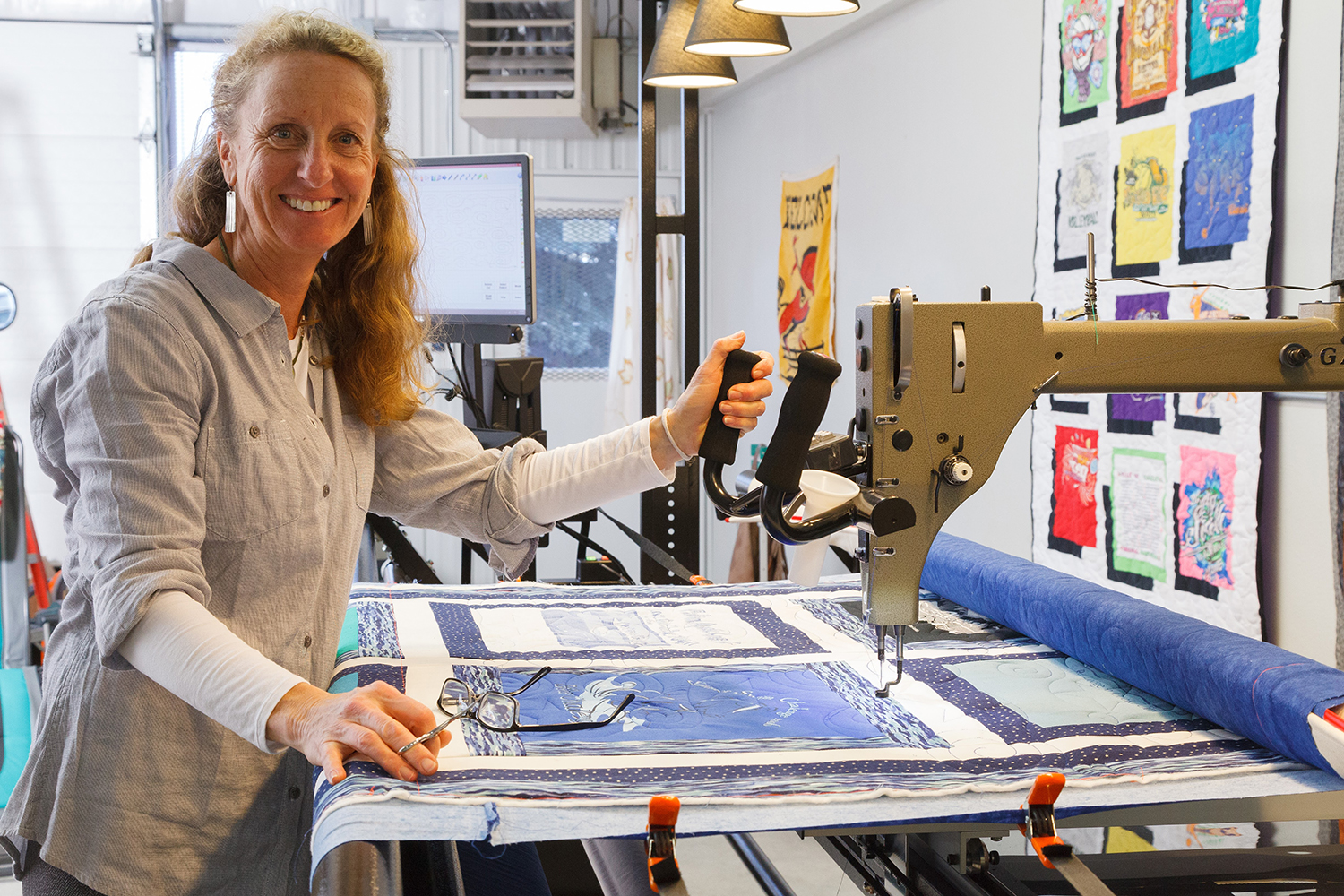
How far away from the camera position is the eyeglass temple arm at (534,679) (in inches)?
47.2

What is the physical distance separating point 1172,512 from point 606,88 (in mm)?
3680

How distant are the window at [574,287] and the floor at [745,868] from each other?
2.85 metres

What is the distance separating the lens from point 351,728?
3.13 feet

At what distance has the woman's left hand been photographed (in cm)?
131

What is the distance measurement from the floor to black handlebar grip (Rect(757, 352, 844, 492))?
201cm

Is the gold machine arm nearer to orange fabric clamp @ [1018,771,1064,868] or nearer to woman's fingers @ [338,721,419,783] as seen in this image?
orange fabric clamp @ [1018,771,1064,868]

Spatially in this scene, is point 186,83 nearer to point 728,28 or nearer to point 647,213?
point 647,213

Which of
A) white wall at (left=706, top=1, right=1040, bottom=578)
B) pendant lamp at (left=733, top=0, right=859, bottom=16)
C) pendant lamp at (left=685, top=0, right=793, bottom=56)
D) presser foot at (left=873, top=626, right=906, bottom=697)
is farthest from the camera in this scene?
white wall at (left=706, top=1, right=1040, bottom=578)

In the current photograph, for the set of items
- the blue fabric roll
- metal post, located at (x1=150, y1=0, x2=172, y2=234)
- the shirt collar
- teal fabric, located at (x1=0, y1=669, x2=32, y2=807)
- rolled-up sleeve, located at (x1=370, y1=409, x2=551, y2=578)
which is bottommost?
teal fabric, located at (x1=0, y1=669, x2=32, y2=807)

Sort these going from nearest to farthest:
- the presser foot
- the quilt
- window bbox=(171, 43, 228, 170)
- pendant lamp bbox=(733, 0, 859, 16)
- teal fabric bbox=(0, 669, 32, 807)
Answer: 1. the presser foot
2. pendant lamp bbox=(733, 0, 859, 16)
3. the quilt
4. teal fabric bbox=(0, 669, 32, 807)
5. window bbox=(171, 43, 228, 170)

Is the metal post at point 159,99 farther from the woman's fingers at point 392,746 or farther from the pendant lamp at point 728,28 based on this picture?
the woman's fingers at point 392,746

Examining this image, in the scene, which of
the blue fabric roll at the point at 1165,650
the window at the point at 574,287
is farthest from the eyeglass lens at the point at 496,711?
the window at the point at 574,287

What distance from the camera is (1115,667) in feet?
4.08

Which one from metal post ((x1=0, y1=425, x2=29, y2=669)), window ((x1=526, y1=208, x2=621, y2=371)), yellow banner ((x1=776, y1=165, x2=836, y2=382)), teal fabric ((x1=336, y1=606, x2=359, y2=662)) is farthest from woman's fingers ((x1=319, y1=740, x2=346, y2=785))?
window ((x1=526, y1=208, x2=621, y2=371))
